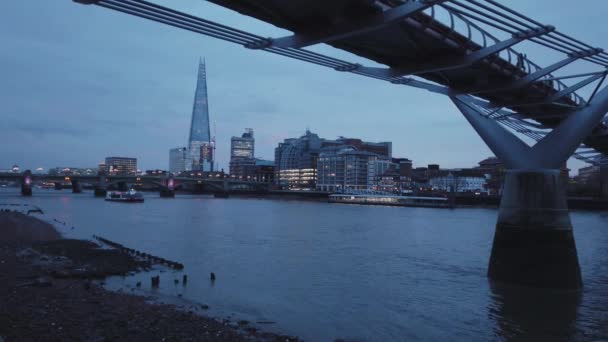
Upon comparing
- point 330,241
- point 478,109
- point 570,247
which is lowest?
point 330,241

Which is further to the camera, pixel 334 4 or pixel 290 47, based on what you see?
pixel 290 47

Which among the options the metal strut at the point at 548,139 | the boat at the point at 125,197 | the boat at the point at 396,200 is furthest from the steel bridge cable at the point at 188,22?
the boat at the point at 125,197

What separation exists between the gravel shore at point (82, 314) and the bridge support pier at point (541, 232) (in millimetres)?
9912

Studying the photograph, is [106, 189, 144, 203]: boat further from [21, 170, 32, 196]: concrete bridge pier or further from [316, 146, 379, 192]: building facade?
[316, 146, 379, 192]: building facade

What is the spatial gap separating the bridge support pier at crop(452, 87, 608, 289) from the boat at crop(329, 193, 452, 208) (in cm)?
8487

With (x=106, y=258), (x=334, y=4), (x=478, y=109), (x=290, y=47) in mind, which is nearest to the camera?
(x=334, y=4)

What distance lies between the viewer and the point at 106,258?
23.7 meters

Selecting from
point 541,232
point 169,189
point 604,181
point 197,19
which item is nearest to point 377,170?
point 169,189

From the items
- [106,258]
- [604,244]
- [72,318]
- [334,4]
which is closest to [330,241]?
[106,258]

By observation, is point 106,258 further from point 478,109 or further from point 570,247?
point 570,247

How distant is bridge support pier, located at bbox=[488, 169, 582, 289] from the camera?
675 inches

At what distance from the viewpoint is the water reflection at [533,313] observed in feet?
45.6

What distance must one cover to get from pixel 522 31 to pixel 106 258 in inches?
807

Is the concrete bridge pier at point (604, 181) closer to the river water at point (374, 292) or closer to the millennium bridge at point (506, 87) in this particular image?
the river water at point (374, 292)
